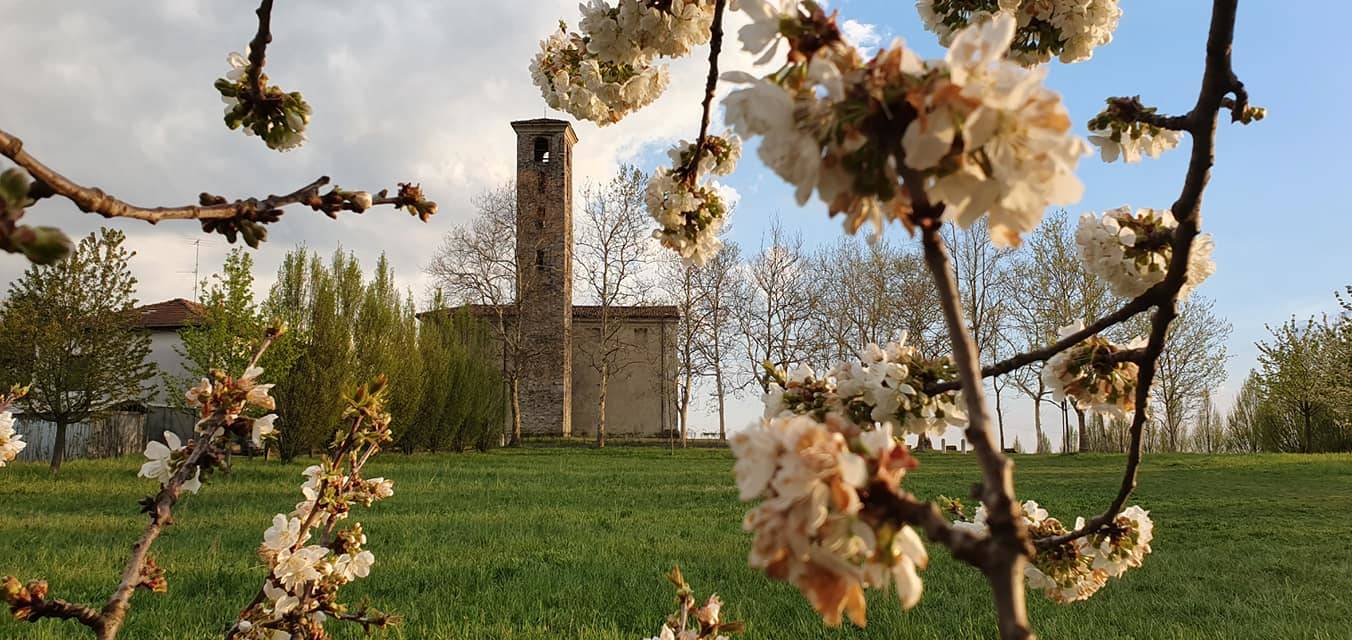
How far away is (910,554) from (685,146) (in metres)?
1.76

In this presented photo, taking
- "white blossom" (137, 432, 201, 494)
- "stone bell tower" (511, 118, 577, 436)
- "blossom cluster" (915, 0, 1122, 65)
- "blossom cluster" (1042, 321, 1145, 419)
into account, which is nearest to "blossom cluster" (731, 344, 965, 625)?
"blossom cluster" (1042, 321, 1145, 419)

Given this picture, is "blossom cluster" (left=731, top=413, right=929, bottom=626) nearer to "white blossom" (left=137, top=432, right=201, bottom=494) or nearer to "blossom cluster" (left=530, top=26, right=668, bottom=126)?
"white blossom" (left=137, top=432, right=201, bottom=494)

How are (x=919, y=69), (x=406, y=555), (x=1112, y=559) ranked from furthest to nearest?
1. (x=406, y=555)
2. (x=1112, y=559)
3. (x=919, y=69)

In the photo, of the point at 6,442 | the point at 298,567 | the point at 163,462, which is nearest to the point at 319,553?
the point at 298,567

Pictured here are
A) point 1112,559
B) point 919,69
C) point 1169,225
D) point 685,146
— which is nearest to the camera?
point 919,69

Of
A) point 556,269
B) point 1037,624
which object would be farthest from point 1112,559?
point 556,269

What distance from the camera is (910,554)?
60 cm

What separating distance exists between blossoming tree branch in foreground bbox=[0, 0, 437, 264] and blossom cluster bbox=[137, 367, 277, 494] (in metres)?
0.45

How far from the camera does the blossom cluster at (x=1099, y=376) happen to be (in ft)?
4.50

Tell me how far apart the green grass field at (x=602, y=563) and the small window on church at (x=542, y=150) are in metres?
20.6

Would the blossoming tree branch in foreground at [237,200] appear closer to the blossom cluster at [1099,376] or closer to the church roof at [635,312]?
the blossom cluster at [1099,376]

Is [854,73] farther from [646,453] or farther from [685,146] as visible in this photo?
[646,453]

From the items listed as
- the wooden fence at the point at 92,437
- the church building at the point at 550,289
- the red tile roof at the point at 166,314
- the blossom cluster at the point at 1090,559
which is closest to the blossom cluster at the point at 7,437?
the blossom cluster at the point at 1090,559

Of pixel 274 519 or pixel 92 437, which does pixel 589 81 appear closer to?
pixel 274 519
